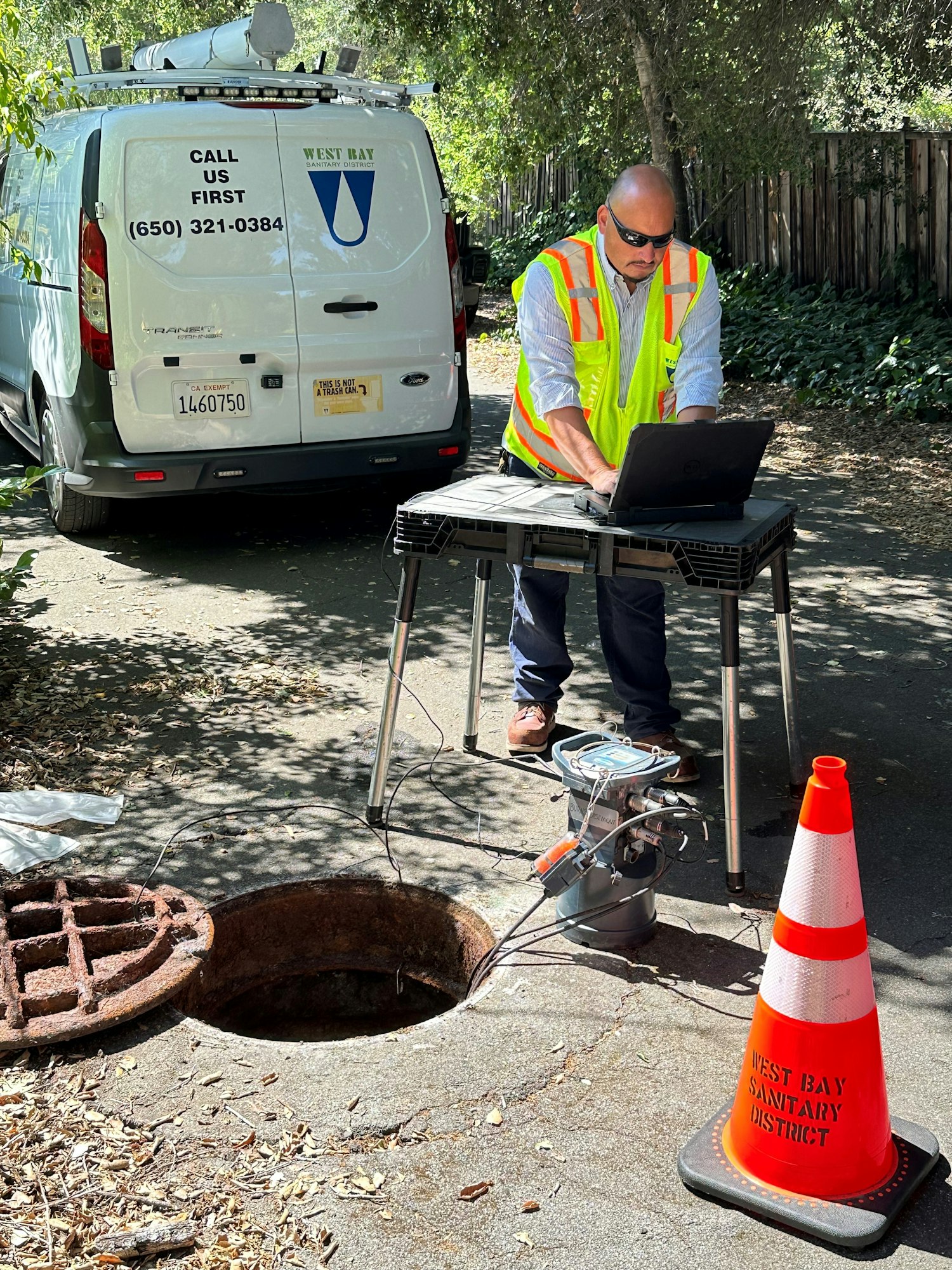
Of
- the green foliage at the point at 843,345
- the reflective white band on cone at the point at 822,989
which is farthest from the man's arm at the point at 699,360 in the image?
the green foliage at the point at 843,345

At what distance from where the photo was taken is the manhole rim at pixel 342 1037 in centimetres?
357

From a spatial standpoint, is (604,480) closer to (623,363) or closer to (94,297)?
(623,363)

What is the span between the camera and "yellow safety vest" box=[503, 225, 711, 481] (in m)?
4.82

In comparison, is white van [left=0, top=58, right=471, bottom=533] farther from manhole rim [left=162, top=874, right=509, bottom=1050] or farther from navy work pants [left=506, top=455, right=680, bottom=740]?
manhole rim [left=162, top=874, right=509, bottom=1050]

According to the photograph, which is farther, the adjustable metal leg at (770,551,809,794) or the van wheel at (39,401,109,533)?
the van wheel at (39,401,109,533)

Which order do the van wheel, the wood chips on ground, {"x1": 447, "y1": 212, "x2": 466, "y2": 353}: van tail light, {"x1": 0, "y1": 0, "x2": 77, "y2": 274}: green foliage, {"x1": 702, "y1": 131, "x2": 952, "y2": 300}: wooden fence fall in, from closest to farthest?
the wood chips on ground
{"x1": 0, "y1": 0, "x2": 77, "y2": 274}: green foliage
{"x1": 447, "y1": 212, "x2": 466, "y2": 353}: van tail light
the van wheel
{"x1": 702, "y1": 131, "x2": 952, "y2": 300}: wooden fence

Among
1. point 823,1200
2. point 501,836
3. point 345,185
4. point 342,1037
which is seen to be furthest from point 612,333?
point 345,185

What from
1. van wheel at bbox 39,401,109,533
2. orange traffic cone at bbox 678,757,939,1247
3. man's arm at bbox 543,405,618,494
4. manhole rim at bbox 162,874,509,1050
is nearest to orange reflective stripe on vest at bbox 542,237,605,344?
man's arm at bbox 543,405,618,494

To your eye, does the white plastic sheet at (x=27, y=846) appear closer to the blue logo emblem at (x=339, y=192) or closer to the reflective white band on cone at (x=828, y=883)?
the reflective white band on cone at (x=828, y=883)

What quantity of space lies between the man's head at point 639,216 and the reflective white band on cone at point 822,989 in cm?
252

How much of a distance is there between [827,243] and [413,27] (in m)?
4.91

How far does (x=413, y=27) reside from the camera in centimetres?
1232

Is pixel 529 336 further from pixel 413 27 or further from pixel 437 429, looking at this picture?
pixel 413 27

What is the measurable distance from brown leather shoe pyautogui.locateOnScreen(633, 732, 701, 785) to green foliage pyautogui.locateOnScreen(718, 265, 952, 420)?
269 inches
